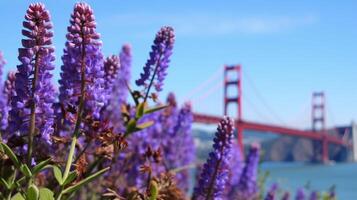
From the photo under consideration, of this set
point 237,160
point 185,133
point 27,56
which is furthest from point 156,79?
point 237,160

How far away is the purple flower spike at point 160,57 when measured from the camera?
2.18 metres

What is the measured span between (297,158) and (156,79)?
Result: 89.4 meters

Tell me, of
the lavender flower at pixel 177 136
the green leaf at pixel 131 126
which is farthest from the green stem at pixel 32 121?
the lavender flower at pixel 177 136

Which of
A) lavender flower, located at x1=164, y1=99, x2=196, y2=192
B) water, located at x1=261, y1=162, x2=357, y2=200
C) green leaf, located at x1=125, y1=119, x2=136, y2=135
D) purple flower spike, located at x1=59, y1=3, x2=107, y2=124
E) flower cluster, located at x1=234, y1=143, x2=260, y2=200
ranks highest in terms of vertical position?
purple flower spike, located at x1=59, y1=3, x2=107, y2=124

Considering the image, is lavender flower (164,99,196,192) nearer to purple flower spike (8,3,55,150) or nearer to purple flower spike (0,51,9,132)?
purple flower spike (0,51,9,132)

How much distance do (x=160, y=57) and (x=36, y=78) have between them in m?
0.77

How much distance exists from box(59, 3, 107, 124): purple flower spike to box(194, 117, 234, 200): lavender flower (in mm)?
454

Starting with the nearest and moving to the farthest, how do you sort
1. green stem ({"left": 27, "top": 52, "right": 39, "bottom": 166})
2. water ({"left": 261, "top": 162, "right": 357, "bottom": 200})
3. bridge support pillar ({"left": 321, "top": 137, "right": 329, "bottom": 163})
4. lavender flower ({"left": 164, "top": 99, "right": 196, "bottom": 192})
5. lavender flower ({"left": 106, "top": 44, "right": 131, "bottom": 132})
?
green stem ({"left": 27, "top": 52, "right": 39, "bottom": 166}), lavender flower ({"left": 164, "top": 99, "right": 196, "bottom": 192}), lavender flower ({"left": 106, "top": 44, "right": 131, "bottom": 132}), water ({"left": 261, "top": 162, "right": 357, "bottom": 200}), bridge support pillar ({"left": 321, "top": 137, "right": 329, "bottom": 163})

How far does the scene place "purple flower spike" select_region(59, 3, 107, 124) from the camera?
5.02 feet

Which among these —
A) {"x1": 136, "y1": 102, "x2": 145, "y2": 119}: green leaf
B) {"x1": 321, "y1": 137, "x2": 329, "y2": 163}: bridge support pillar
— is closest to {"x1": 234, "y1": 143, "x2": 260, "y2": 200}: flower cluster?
{"x1": 136, "y1": 102, "x2": 145, "y2": 119}: green leaf

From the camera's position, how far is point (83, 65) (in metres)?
1.56

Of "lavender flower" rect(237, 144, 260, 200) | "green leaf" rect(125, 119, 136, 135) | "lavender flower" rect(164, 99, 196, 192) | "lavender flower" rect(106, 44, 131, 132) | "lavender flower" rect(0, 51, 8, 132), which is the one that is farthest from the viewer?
"lavender flower" rect(106, 44, 131, 132)

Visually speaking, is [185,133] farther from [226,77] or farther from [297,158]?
[297,158]

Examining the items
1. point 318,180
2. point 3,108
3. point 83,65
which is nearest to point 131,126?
point 83,65
